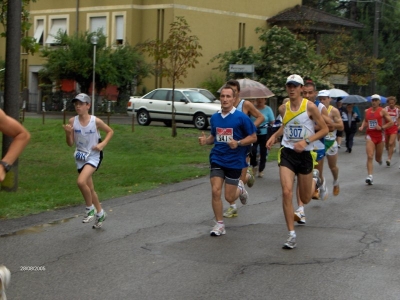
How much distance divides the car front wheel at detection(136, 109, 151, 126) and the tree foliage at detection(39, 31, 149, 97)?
1017cm

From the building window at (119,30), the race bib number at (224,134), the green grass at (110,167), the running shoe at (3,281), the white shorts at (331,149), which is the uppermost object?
the building window at (119,30)

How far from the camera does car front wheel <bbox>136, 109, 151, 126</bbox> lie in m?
31.3

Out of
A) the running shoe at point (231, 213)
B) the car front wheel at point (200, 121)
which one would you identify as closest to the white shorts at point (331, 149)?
the running shoe at point (231, 213)

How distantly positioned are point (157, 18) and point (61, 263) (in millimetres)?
37847

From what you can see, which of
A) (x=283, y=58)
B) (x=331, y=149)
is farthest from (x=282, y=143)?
(x=283, y=58)

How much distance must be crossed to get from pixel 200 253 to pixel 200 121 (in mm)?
21807

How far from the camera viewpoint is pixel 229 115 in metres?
9.35

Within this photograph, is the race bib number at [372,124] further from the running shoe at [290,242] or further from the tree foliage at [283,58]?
the tree foliage at [283,58]

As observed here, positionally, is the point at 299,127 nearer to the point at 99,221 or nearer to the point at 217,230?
the point at 217,230

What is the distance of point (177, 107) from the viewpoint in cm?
3061

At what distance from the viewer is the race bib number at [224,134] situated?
9305 mm

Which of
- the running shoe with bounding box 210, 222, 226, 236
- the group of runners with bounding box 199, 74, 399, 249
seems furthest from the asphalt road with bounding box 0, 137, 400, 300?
the group of runners with bounding box 199, 74, 399, 249

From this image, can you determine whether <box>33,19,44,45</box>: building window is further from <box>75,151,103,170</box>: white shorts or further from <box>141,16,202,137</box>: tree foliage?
<box>75,151,103,170</box>: white shorts

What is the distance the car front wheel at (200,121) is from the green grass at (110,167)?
2.57 meters
